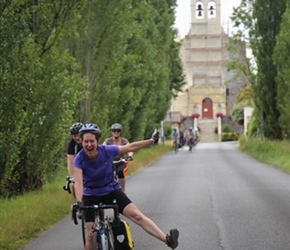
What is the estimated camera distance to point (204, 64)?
106062 mm

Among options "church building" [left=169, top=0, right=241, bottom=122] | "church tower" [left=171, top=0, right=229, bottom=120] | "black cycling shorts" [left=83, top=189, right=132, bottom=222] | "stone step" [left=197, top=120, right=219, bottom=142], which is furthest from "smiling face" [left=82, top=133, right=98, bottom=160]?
"church tower" [left=171, top=0, right=229, bottom=120]

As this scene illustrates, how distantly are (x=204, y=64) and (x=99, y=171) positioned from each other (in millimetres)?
98119

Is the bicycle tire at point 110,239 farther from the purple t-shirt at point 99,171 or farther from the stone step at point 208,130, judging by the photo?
the stone step at point 208,130

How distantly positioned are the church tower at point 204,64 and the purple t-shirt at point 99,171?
9254cm

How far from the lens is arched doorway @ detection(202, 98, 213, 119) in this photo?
10306 cm

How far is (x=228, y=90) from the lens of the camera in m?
104

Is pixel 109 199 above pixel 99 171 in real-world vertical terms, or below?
below

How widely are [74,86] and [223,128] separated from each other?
70702 mm

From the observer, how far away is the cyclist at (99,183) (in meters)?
8.64

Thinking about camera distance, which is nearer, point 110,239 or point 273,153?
point 110,239

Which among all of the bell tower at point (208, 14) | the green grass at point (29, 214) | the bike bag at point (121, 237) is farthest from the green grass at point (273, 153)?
the bell tower at point (208, 14)

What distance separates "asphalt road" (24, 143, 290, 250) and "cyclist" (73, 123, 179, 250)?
8.66ft

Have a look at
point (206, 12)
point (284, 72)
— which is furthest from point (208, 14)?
point (284, 72)

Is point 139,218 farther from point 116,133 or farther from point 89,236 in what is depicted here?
point 116,133
